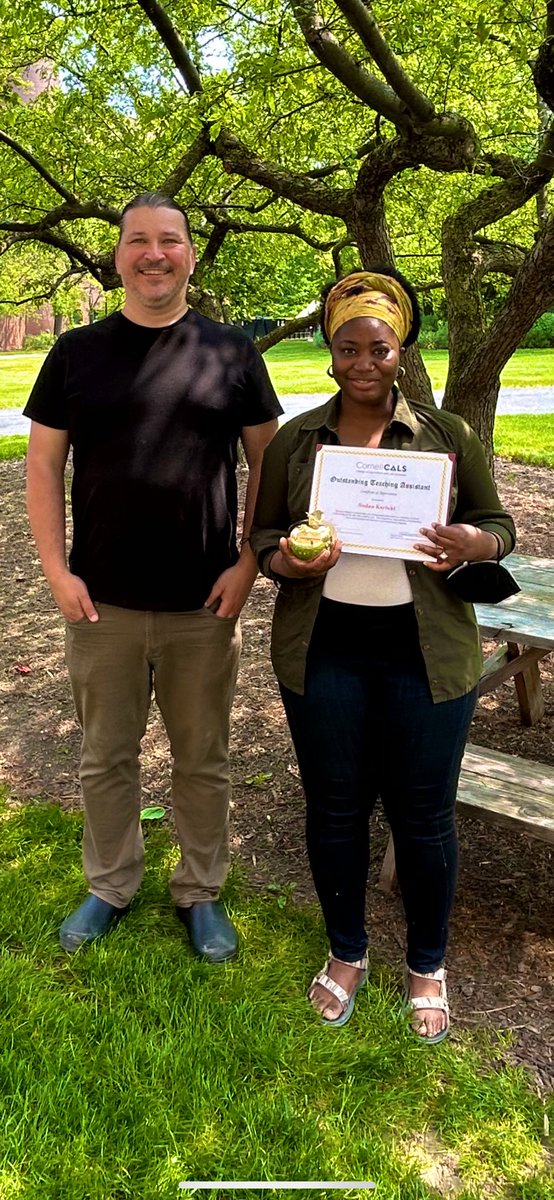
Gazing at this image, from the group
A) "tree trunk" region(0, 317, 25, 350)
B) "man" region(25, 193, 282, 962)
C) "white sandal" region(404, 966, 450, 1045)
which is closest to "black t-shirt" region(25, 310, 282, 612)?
"man" region(25, 193, 282, 962)

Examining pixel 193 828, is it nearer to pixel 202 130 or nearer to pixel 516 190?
pixel 516 190

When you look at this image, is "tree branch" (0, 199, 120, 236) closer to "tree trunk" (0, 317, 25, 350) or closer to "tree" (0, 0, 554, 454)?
"tree" (0, 0, 554, 454)

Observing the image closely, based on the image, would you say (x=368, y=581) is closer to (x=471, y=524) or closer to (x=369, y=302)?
(x=471, y=524)

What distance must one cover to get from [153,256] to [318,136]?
547 cm

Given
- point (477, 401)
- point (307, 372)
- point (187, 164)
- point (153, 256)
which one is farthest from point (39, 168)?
point (307, 372)

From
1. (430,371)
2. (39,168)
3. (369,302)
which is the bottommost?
(430,371)

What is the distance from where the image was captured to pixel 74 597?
2.75 meters

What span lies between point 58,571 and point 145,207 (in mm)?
1107

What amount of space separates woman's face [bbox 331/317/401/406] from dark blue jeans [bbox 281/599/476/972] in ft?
1.88

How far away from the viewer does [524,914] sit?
335 centimetres

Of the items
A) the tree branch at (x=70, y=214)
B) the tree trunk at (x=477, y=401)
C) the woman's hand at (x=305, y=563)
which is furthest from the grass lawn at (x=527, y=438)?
→ the woman's hand at (x=305, y=563)

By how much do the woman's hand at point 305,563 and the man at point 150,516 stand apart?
0.51 metres

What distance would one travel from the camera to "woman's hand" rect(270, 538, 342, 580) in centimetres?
221

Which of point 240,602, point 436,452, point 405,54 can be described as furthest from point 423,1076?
point 405,54
